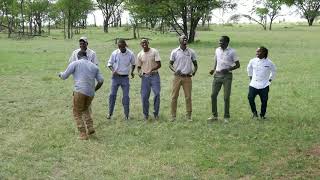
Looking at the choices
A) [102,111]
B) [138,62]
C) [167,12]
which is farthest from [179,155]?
[167,12]

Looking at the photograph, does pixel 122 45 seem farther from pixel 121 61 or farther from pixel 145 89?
pixel 145 89

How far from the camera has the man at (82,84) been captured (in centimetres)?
1034

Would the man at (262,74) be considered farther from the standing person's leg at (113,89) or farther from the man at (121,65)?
the standing person's leg at (113,89)

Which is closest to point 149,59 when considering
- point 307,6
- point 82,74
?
point 82,74

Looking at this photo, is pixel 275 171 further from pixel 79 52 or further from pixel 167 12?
pixel 167 12

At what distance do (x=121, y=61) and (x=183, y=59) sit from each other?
4.58 feet

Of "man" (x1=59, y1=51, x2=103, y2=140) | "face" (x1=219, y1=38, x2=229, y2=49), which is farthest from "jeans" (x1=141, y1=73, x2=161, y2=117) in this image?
"man" (x1=59, y1=51, x2=103, y2=140)

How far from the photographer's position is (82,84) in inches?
407

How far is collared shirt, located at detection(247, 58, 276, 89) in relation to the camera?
40.5 ft

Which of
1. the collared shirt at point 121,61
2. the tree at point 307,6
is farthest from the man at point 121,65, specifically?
the tree at point 307,6

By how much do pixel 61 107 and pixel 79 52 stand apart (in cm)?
462

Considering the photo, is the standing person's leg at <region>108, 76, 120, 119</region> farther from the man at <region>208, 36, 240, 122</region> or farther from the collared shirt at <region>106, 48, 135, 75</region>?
the man at <region>208, 36, 240, 122</region>

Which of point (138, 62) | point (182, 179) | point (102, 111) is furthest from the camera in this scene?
point (102, 111)

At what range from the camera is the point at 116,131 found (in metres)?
11.4
